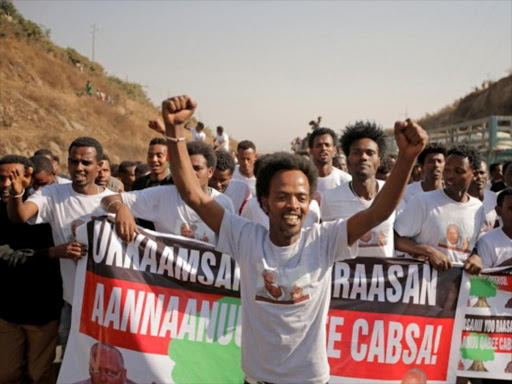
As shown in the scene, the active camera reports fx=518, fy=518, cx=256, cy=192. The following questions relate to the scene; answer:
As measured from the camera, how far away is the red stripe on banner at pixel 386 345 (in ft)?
13.7

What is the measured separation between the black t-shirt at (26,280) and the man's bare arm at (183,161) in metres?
2.02

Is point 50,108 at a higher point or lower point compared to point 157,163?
higher

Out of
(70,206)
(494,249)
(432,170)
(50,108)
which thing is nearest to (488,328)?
(494,249)

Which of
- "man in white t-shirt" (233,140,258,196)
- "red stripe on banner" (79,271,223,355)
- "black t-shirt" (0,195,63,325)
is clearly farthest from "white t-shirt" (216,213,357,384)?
"man in white t-shirt" (233,140,258,196)

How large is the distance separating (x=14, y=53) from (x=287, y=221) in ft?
106

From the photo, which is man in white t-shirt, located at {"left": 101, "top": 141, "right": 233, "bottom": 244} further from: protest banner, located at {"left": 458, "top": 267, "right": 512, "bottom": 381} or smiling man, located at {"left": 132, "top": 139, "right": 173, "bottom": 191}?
protest banner, located at {"left": 458, "top": 267, "right": 512, "bottom": 381}

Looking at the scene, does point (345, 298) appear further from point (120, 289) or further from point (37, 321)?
point (37, 321)

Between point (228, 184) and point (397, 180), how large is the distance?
144 inches

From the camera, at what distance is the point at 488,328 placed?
4316 millimetres

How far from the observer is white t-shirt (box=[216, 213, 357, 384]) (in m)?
2.63

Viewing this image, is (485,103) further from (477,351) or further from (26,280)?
(26,280)

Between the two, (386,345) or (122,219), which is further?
(386,345)

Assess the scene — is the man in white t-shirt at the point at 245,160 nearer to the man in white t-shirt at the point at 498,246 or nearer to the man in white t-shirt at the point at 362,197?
the man in white t-shirt at the point at 362,197

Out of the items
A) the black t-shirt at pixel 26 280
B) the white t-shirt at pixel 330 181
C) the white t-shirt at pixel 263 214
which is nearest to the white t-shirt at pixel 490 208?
the white t-shirt at pixel 330 181
